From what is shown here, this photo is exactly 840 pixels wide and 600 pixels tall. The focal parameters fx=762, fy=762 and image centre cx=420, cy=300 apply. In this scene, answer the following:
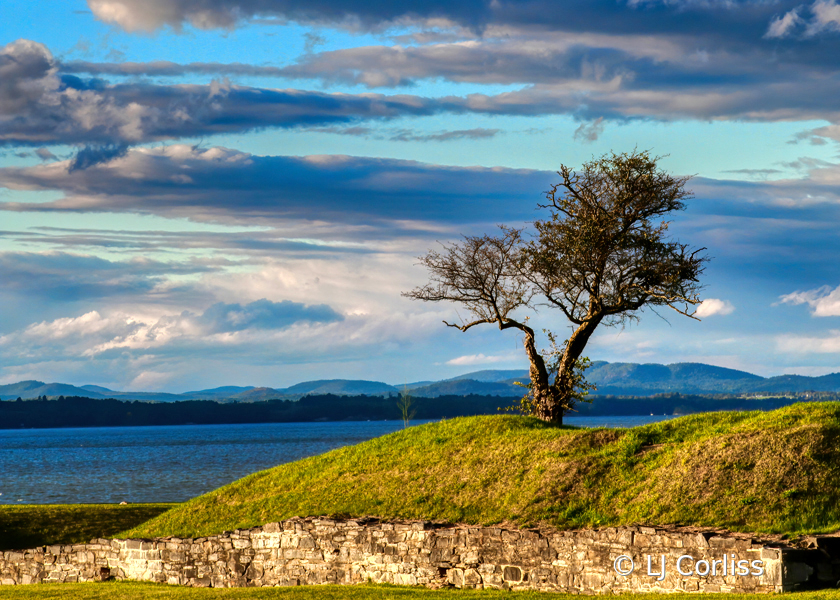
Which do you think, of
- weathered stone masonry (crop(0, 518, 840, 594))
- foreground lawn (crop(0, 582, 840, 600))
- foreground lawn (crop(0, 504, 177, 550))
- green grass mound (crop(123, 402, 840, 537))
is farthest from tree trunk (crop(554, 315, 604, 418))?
foreground lawn (crop(0, 504, 177, 550))

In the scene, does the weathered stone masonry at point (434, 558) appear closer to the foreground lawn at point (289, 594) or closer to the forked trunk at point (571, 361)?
the foreground lawn at point (289, 594)

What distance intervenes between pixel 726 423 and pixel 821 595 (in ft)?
32.8

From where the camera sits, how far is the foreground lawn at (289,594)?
15473mm

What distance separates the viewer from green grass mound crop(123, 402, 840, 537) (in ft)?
61.0

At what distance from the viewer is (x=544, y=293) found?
3147cm

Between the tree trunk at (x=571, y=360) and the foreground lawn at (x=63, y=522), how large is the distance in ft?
54.9

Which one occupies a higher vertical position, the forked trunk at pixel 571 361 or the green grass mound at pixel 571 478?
the forked trunk at pixel 571 361

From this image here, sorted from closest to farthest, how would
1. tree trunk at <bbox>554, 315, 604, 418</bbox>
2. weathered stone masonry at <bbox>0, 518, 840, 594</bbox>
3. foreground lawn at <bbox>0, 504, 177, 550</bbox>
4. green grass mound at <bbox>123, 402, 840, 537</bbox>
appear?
1. weathered stone masonry at <bbox>0, 518, 840, 594</bbox>
2. green grass mound at <bbox>123, 402, 840, 537</bbox>
3. foreground lawn at <bbox>0, 504, 177, 550</bbox>
4. tree trunk at <bbox>554, 315, 604, 418</bbox>

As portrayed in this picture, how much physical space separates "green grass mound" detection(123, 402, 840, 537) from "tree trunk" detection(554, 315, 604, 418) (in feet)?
11.1

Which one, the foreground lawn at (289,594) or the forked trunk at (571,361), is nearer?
the foreground lawn at (289,594)

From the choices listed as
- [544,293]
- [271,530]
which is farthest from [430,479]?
[544,293]

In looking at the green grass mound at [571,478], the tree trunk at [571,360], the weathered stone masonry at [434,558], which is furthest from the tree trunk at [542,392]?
the weathered stone masonry at [434,558]

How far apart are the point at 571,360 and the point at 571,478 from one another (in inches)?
385

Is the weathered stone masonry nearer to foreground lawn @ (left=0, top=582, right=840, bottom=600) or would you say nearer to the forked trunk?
foreground lawn @ (left=0, top=582, right=840, bottom=600)
